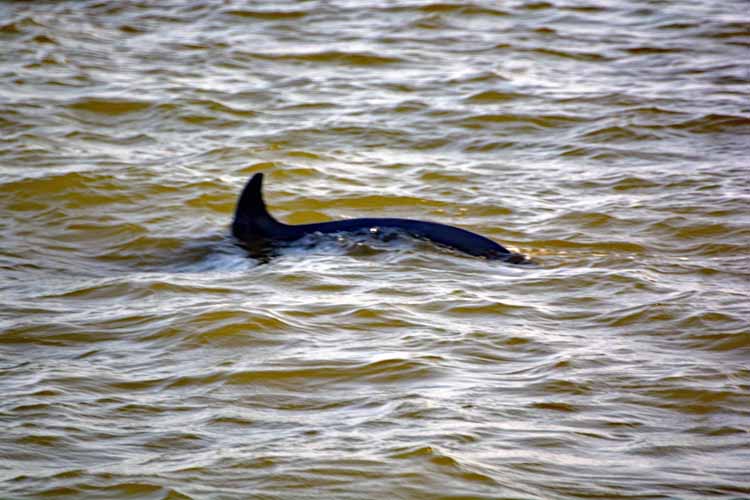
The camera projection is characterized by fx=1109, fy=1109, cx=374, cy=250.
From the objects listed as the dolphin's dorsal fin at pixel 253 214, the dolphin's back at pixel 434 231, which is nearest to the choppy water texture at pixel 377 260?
the dolphin's back at pixel 434 231

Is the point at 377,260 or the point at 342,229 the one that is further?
the point at 342,229

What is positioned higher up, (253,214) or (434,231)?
(253,214)

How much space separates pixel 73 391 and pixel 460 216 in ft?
13.5

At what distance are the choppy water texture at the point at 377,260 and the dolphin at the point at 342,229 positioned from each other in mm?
116

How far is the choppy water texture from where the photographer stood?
4.79 meters

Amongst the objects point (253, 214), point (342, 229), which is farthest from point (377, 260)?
point (253, 214)

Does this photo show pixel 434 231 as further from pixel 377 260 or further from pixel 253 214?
pixel 253 214

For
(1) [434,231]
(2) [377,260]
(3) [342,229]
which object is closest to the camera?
(2) [377,260]

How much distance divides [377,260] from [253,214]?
0.95 meters

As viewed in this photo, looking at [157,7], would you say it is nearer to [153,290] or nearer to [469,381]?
[153,290]

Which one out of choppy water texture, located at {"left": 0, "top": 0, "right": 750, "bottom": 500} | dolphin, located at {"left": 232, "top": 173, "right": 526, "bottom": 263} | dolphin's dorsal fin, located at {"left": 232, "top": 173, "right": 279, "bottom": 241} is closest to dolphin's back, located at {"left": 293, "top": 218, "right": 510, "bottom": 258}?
dolphin, located at {"left": 232, "top": 173, "right": 526, "bottom": 263}

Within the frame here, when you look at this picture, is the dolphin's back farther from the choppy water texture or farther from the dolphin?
the choppy water texture

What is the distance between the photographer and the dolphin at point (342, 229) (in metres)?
7.61

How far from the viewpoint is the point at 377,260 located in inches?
298
